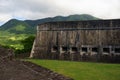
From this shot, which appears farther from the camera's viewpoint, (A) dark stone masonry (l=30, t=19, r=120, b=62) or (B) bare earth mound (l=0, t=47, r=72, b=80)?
(A) dark stone masonry (l=30, t=19, r=120, b=62)

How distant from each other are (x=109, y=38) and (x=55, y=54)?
28.3 feet

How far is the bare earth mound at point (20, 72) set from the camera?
1030 centimetres

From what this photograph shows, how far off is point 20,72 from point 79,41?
24.8 meters

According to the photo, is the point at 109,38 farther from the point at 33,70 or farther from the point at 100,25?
the point at 33,70

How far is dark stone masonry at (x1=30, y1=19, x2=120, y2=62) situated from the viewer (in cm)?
3264

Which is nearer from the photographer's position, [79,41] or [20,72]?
[20,72]

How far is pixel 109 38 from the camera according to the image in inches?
1296

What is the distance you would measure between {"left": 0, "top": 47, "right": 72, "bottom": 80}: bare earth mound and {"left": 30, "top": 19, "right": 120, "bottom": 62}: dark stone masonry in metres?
22.2

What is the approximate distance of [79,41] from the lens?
35031 mm

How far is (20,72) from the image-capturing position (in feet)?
35.2

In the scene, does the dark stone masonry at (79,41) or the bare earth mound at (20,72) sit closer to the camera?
the bare earth mound at (20,72)

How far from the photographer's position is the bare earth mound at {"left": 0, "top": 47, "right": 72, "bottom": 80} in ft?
33.8

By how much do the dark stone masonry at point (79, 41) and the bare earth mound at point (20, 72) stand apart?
22.2m

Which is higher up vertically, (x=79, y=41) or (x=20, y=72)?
(x=79, y=41)
